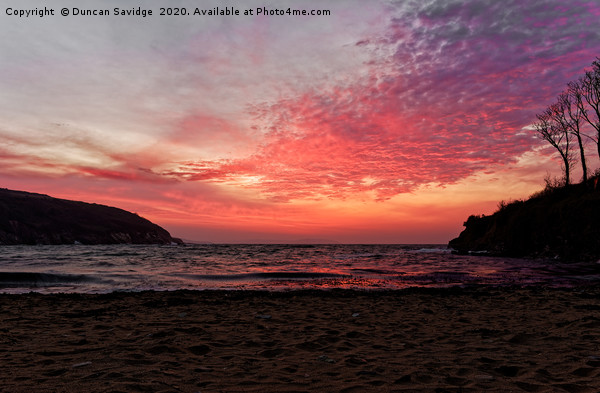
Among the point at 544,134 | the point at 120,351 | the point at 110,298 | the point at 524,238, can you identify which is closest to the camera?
the point at 120,351

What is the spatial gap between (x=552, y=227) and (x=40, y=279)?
47.3m

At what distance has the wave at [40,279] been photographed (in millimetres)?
16562

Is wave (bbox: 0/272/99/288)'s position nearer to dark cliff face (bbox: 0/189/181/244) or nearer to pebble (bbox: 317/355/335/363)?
pebble (bbox: 317/355/335/363)

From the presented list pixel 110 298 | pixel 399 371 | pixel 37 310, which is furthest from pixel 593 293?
pixel 37 310

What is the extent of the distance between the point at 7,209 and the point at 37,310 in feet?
708

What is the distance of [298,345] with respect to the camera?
6.26m

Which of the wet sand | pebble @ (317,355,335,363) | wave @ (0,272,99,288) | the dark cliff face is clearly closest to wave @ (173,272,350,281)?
wave @ (0,272,99,288)

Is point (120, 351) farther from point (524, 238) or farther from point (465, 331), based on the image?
point (524, 238)

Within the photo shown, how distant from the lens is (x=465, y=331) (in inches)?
289

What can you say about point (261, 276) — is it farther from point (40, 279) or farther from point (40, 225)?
point (40, 225)

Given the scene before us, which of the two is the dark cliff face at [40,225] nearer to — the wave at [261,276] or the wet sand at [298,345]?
the wave at [261,276]

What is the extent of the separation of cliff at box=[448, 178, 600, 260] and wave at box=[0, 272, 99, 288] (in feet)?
129

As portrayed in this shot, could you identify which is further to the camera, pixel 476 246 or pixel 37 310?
pixel 476 246

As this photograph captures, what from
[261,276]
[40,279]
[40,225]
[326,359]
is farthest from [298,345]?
[40,225]
